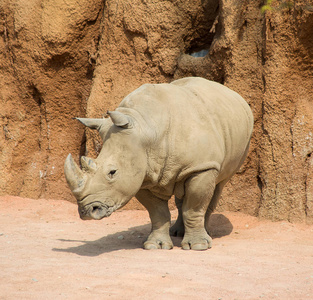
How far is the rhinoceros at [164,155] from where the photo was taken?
5281 millimetres

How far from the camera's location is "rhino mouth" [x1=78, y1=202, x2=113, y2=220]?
5211 mm

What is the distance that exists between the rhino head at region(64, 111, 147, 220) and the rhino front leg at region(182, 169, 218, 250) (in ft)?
2.19

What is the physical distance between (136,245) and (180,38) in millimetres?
3946

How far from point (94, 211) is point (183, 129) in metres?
1.26

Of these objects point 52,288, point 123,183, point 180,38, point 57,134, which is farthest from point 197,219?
point 57,134

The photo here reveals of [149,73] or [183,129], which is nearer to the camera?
[183,129]

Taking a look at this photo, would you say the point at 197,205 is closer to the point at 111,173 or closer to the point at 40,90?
the point at 111,173

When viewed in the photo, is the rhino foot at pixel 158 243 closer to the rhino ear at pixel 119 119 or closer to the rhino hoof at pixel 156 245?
the rhino hoof at pixel 156 245

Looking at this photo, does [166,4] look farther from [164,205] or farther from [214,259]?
[214,259]

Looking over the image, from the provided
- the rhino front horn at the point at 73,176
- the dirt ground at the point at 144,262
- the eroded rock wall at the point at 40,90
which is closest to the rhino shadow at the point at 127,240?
the dirt ground at the point at 144,262

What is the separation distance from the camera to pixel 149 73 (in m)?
9.00

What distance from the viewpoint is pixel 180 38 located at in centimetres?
894

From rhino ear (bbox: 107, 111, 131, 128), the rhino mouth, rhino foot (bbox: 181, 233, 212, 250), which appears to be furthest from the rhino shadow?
rhino ear (bbox: 107, 111, 131, 128)

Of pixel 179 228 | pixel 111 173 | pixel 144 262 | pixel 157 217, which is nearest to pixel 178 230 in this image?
pixel 179 228
